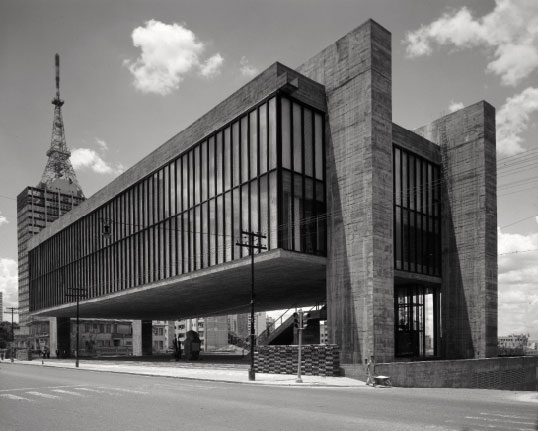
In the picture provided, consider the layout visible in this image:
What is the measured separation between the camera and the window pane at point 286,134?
3266 centimetres

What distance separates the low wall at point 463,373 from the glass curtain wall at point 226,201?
8.78m

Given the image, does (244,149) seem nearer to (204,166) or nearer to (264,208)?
(264,208)

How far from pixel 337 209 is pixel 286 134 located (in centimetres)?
543

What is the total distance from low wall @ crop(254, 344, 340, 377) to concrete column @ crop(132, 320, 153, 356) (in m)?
46.9

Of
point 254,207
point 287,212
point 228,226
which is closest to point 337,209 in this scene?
point 287,212

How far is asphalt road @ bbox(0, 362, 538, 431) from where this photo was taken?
40.0 feet

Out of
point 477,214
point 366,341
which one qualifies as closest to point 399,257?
point 477,214

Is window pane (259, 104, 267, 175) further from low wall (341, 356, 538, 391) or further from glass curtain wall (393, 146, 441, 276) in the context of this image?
low wall (341, 356, 538, 391)

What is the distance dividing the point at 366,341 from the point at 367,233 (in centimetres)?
591

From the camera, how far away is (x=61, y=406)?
54.0 ft

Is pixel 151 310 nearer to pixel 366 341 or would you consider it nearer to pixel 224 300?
pixel 224 300

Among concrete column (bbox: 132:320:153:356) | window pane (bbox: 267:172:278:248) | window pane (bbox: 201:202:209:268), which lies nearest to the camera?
window pane (bbox: 267:172:278:248)

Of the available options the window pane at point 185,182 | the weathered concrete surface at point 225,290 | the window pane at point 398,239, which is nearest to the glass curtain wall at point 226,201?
the window pane at point 185,182

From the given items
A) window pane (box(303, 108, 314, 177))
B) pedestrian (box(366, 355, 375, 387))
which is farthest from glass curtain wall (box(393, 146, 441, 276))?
pedestrian (box(366, 355, 375, 387))
